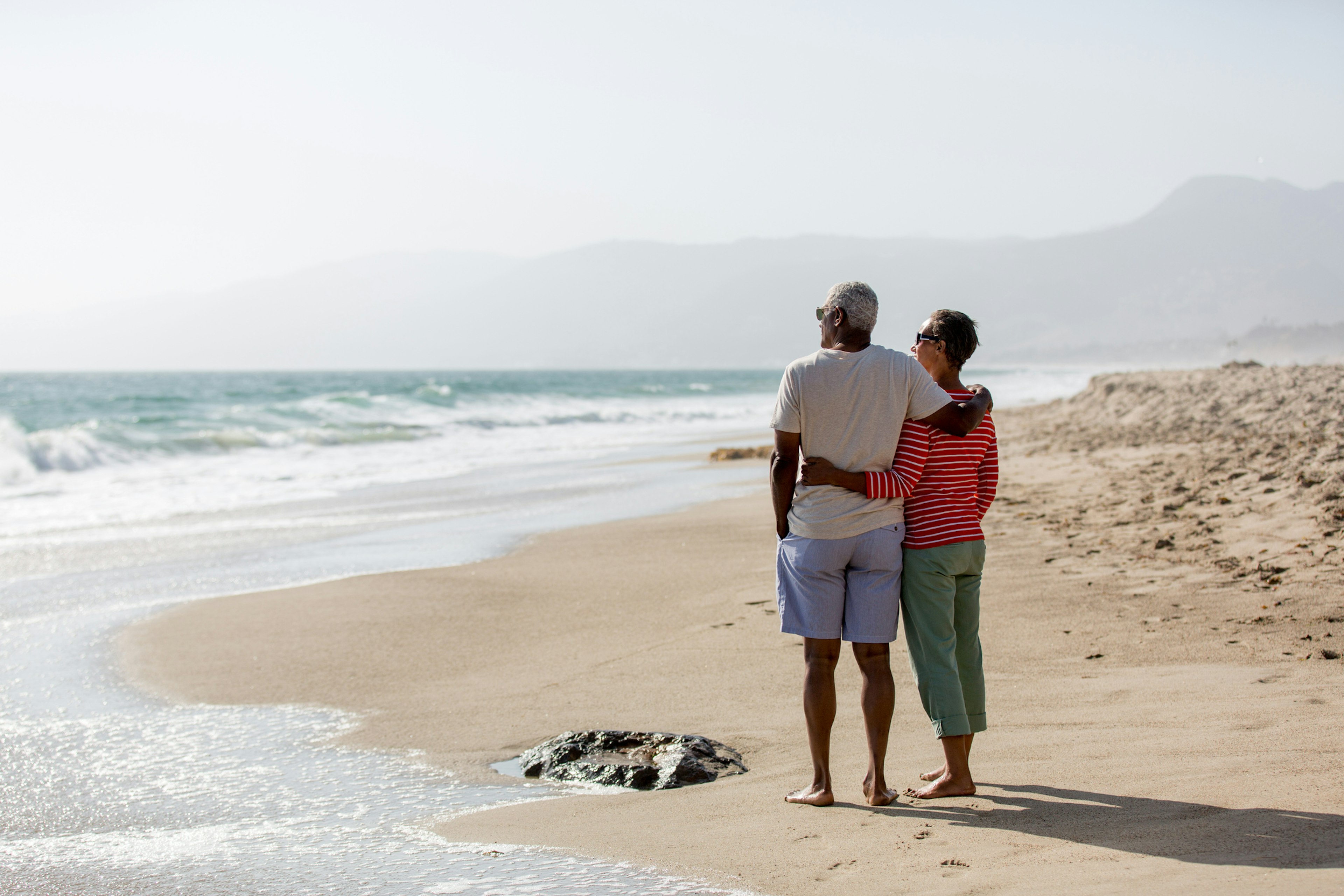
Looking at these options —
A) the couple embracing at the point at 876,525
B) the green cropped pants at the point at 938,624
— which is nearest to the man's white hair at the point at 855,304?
the couple embracing at the point at 876,525

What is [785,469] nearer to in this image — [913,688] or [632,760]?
[632,760]

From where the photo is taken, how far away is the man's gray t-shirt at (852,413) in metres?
3.15

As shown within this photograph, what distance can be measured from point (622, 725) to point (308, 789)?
4.13 ft

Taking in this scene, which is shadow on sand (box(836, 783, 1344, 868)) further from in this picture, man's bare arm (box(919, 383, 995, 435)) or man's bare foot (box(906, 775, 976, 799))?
man's bare arm (box(919, 383, 995, 435))

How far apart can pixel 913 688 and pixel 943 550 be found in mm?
1465

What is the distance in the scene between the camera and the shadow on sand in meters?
2.55

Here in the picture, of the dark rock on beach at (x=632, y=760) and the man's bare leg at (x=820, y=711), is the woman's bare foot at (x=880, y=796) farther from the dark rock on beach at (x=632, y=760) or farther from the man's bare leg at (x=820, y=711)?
the dark rock on beach at (x=632, y=760)

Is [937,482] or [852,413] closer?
[852,413]

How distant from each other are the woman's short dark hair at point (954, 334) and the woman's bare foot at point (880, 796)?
1.41 meters

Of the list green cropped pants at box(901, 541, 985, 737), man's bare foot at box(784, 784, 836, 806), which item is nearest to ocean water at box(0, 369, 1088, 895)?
man's bare foot at box(784, 784, 836, 806)

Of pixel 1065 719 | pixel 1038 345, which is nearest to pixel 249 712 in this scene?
pixel 1065 719

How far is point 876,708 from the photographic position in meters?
3.29

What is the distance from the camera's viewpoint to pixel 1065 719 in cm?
390

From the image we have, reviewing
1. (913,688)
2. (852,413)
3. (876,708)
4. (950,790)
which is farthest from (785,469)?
(913,688)
